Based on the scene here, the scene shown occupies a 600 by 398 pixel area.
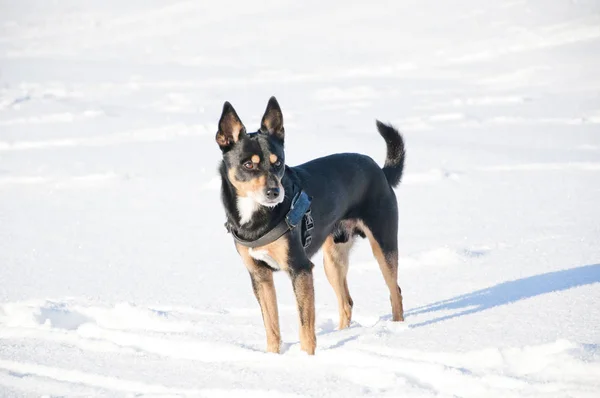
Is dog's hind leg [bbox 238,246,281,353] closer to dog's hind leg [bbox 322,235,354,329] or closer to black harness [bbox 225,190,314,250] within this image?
black harness [bbox 225,190,314,250]

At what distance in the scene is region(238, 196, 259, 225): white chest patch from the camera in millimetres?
4078

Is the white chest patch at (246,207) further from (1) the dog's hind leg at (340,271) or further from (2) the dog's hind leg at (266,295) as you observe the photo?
(1) the dog's hind leg at (340,271)

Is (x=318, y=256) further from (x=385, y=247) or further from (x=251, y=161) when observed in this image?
(x=251, y=161)

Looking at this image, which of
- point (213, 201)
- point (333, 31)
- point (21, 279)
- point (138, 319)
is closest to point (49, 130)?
point (213, 201)

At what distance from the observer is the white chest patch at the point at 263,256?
13.3 feet

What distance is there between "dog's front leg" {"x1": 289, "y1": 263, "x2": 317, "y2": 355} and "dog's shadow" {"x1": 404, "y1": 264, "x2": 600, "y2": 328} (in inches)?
33.2

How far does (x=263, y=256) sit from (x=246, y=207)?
29cm

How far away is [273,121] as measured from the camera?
4340 millimetres

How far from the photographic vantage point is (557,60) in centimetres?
1792

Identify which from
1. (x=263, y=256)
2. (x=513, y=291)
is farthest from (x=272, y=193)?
(x=513, y=291)

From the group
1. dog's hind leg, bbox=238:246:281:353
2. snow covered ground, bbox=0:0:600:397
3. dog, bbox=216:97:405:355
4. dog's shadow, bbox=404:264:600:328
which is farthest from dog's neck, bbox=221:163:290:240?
dog's shadow, bbox=404:264:600:328

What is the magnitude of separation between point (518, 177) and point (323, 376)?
5.63 m

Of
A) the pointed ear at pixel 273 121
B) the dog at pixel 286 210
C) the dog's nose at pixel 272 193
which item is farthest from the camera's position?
the pointed ear at pixel 273 121

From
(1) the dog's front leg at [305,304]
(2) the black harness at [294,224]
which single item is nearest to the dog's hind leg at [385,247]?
(2) the black harness at [294,224]
